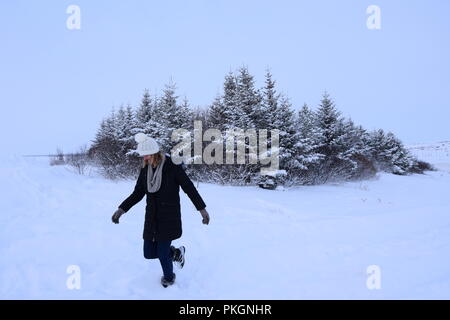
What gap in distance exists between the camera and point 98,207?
8820 mm

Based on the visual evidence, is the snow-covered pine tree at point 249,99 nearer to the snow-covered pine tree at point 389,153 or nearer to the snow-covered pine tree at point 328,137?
the snow-covered pine tree at point 328,137

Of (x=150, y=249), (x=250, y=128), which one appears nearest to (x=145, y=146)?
(x=150, y=249)

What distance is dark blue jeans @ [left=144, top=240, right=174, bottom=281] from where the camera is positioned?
400cm

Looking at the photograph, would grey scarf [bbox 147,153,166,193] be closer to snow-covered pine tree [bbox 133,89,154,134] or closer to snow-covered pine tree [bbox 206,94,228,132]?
snow-covered pine tree [bbox 206,94,228,132]

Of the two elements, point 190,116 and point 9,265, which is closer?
point 9,265

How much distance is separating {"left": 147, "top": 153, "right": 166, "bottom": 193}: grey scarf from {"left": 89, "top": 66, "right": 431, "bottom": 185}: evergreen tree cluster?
445 inches

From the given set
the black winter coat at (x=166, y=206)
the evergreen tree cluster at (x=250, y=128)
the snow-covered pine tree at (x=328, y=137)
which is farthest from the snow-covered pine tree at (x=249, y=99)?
the black winter coat at (x=166, y=206)

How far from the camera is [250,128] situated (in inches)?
615

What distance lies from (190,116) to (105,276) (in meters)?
15.4

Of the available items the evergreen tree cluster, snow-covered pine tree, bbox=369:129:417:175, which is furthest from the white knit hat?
snow-covered pine tree, bbox=369:129:417:175
